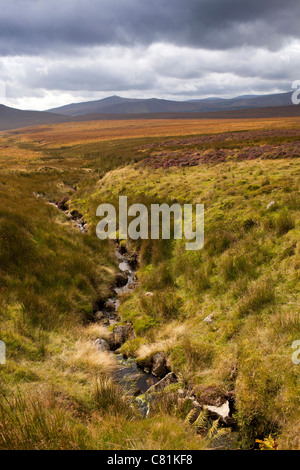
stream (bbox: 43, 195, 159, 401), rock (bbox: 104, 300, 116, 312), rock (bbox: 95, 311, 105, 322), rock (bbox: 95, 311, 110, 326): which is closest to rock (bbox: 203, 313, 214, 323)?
stream (bbox: 43, 195, 159, 401)

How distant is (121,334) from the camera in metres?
6.61

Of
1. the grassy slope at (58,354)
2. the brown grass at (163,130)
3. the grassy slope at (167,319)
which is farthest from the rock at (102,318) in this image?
the brown grass at (163,130)

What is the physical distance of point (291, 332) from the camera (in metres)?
4.42

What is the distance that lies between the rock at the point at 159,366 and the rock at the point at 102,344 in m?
1.22

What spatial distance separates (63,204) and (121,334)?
14.9 metres

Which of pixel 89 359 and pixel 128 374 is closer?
pixel 89 359

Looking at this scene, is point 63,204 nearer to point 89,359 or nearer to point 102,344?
point 102,344

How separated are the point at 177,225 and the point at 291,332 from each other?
22.1 feet

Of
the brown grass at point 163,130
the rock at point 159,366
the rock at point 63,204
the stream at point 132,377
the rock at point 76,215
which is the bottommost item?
the stream at point 132,377

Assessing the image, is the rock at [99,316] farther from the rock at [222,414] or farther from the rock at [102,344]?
the rock at [222,414]

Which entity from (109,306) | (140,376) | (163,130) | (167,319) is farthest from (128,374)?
(163,130)

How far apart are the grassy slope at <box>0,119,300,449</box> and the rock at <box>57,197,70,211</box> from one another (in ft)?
24.9

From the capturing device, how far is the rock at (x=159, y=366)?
5348mm
